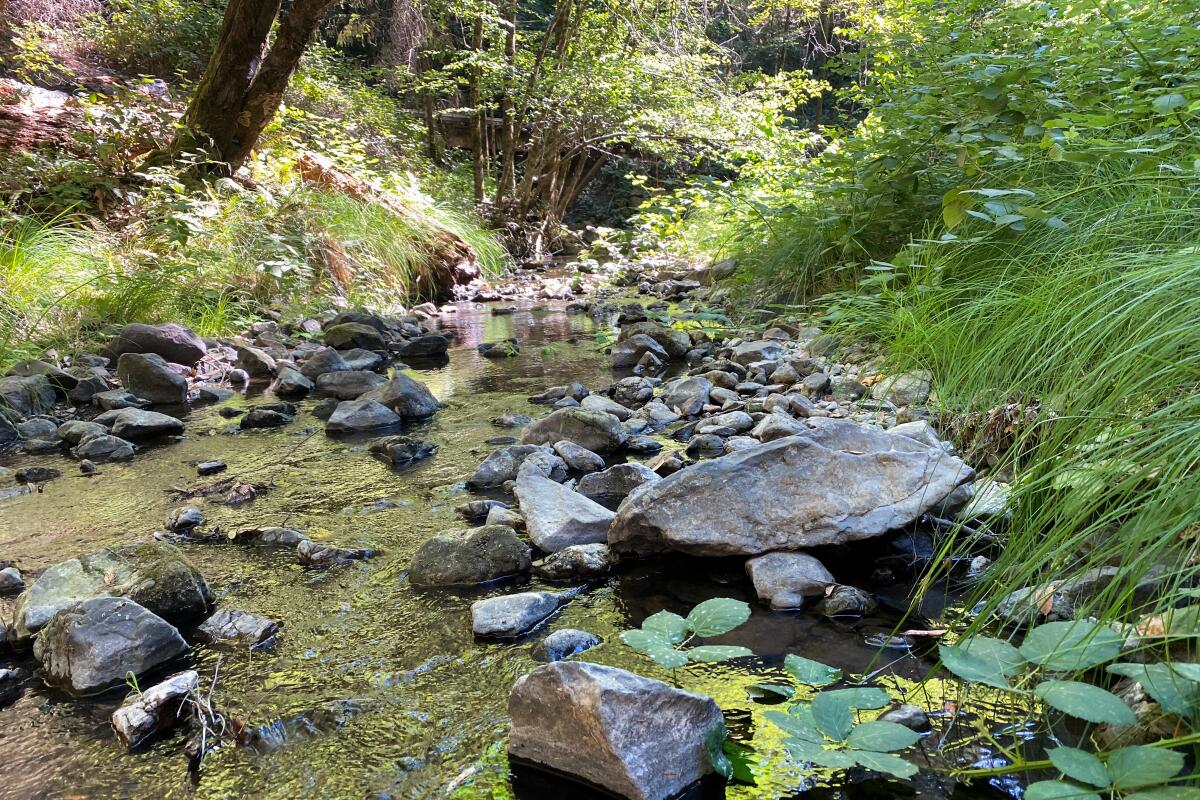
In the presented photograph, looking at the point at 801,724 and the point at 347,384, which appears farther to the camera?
the point at 347,384

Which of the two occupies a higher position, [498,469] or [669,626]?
A: [669,626]

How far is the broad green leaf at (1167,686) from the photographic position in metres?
0.95

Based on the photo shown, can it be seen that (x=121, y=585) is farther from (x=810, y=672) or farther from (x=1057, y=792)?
(x=1057, y=792)

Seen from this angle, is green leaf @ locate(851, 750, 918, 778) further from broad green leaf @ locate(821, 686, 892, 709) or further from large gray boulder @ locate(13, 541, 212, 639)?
large gray boulder @ locate(13, 541, 212, 639)

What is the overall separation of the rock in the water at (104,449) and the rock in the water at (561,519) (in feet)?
6.51

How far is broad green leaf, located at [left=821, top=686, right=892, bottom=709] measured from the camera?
1.17 m

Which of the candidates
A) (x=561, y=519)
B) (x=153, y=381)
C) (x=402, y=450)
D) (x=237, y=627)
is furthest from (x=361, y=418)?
(x=237, y=627)

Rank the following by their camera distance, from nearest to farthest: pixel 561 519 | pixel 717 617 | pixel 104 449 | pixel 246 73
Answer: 1. pixel 717 617
2. pixel 561 519
3. pixel 104 449
4. pixel 246 73

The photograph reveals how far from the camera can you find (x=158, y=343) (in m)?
4.63

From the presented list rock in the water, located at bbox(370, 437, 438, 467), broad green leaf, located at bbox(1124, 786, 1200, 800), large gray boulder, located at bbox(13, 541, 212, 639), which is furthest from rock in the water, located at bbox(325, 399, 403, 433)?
broad green leaf, located at bbox(1124, 786, 1200, 800)

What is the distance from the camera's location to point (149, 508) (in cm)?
259

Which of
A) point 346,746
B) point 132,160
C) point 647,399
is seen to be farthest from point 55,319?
point 346,746

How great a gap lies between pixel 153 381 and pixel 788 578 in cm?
371

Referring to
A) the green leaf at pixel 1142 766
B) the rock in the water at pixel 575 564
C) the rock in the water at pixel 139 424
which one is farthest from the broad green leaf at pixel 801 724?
the rock in the water at pixel 139 424
